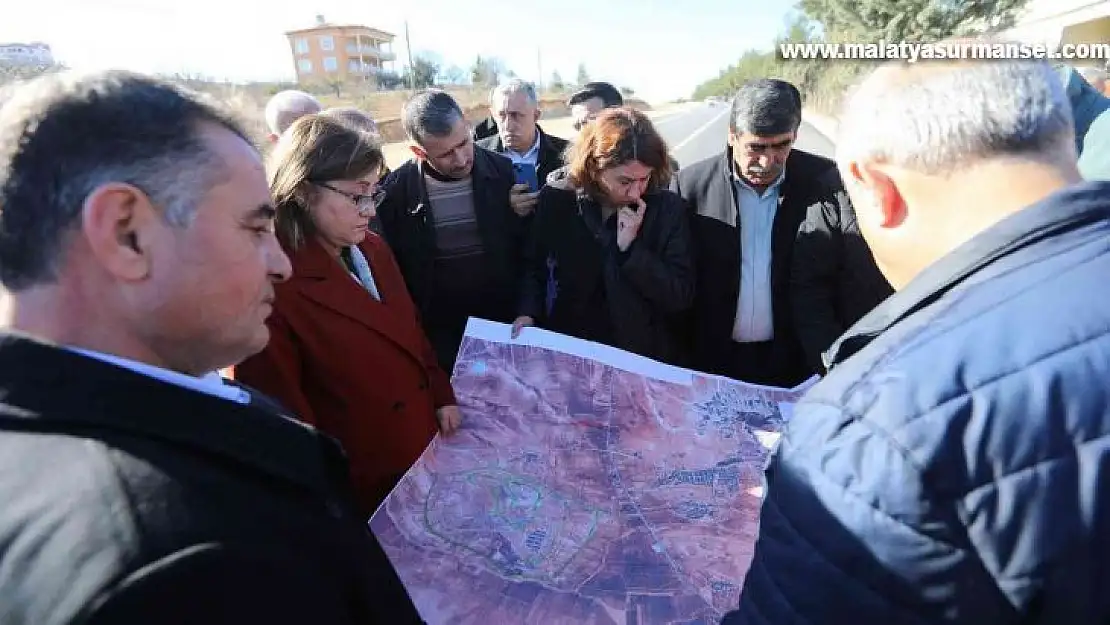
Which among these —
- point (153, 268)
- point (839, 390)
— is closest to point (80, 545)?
point (153, 268)

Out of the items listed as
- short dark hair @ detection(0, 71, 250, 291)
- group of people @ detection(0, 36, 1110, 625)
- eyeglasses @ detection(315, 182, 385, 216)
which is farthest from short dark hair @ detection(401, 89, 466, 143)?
short dark hair @ detection(0, 71, 250, 291)

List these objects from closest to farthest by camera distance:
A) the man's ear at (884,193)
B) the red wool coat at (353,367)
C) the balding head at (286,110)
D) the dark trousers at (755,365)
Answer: the man's ear at (884,193) < the red wool coat at (353,367) < the dark trousers at (755,365) < the balding head at (286,110)

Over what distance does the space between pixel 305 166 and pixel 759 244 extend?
1916 millimetres

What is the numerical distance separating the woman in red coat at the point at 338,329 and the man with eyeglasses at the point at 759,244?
1.48 metres

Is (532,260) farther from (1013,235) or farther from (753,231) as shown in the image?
(1013,235)

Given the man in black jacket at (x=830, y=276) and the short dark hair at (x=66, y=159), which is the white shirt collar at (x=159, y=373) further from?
the man in black jacket at (x=830, y=276)

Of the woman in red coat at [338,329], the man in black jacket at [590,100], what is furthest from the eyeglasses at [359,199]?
the man in black jacket at [590,100]

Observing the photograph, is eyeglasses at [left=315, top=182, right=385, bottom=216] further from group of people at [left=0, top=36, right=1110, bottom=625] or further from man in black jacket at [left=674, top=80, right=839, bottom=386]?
man in black jacket at [left=674, top=80, right=839, bottom=386]

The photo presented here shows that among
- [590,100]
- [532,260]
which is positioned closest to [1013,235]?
[532,260]

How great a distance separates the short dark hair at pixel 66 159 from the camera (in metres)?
0.85

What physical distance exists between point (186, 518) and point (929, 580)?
0.93 metres

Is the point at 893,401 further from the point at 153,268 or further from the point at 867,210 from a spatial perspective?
the point at 153,268

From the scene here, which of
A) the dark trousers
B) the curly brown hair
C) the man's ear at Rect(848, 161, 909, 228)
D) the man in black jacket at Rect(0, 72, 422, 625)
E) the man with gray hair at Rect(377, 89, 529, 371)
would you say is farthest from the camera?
the man with gray hair at Rect(377, 89, 529, 371)

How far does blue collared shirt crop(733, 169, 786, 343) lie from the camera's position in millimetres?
2865
